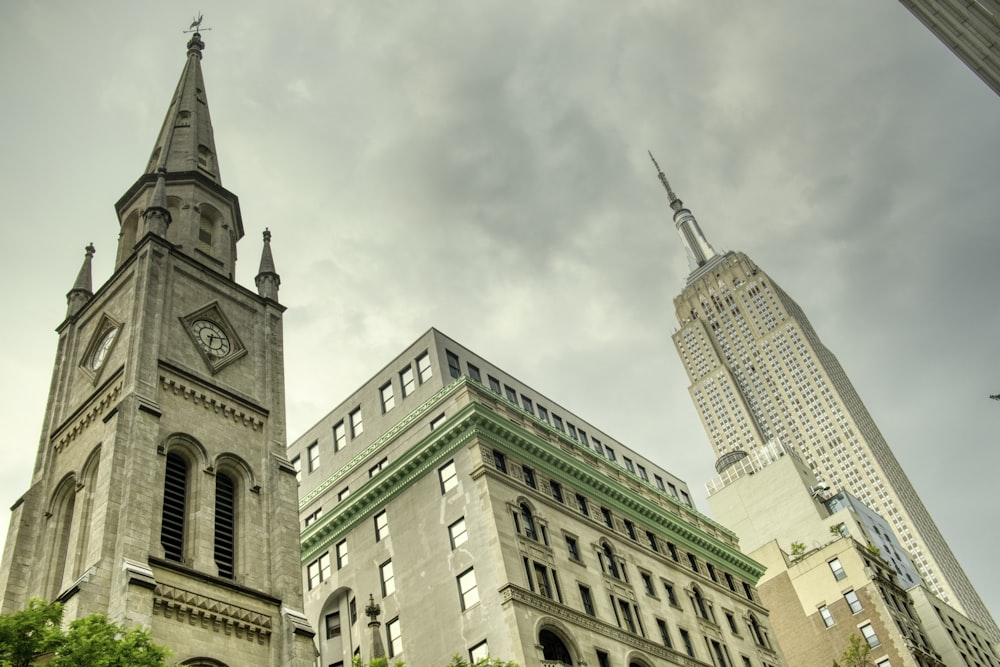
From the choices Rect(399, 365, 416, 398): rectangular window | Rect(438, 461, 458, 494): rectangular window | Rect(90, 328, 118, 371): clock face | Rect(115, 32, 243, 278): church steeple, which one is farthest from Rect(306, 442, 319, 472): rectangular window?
Rect(90, 328, 118, 371): clock face

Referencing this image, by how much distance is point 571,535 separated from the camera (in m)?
53.3

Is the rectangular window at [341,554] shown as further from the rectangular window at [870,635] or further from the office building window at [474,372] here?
the rectangular window at [870,635]

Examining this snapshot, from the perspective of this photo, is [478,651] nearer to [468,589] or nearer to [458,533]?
[468,589]

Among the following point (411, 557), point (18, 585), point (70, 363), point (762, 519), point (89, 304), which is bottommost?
point (18, 585)

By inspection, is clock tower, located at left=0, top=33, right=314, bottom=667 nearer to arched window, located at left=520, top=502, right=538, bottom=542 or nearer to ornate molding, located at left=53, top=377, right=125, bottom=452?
ornate molding, located at left=53, top=377, right=125, bottom=452

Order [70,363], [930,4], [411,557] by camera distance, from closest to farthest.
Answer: [930,4], [70,363], [411,557]

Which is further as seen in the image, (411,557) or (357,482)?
(357,482)

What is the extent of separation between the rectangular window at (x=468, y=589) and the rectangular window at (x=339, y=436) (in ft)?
57.5

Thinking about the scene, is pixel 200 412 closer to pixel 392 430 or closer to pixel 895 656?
pixel 392 430

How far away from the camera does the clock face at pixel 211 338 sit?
42.2 m

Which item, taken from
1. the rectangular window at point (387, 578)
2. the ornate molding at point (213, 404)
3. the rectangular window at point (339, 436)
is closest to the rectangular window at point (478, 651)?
the rectangular window at point (387, 578)

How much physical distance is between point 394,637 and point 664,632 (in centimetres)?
1579

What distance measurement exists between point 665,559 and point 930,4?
37575mm

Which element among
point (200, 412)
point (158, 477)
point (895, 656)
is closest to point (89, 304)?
point (200, 412)
